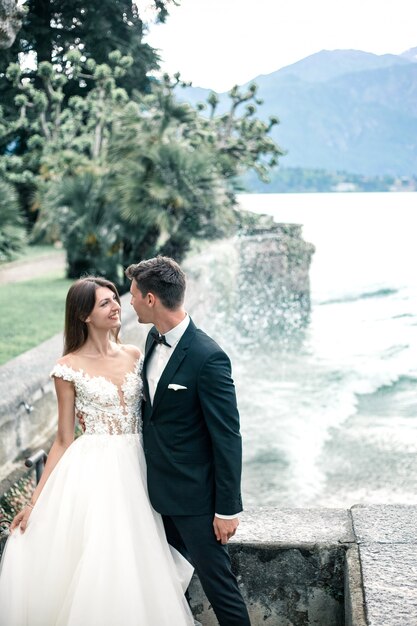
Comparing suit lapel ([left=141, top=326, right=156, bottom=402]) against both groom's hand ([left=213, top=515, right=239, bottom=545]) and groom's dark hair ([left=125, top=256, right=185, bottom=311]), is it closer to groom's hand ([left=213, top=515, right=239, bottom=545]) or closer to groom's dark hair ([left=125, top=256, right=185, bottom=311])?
groom's dark hair ([left=125, top=256, right=185, bottom=311])

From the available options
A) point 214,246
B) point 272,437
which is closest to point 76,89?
point 214,246

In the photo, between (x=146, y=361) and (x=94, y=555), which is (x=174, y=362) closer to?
(x=146, y=361)

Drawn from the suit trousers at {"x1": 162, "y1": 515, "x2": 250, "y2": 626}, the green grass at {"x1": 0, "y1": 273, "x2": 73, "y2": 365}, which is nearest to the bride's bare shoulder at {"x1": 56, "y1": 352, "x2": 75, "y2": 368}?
the suit trousers at {"x1": 162, "y1": 515, "x2": 250, "y2": 626}

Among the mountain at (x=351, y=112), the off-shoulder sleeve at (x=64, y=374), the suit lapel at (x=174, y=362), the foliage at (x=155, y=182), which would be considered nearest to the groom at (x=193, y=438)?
the suit lapel at (x=174, y=362)

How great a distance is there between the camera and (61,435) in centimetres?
257

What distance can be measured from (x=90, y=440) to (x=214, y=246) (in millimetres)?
15273

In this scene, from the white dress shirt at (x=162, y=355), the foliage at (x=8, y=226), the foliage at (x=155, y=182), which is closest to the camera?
the white dress shirt at (x=162, y=355)

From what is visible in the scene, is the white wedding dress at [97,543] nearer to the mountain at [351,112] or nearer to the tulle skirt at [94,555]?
the tulle skirt at [94,555]

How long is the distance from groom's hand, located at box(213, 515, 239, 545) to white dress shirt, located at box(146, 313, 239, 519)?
0.04ft

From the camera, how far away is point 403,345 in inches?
938

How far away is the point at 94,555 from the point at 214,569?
0.34 meters

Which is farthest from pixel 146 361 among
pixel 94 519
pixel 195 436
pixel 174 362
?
pixel 94 519

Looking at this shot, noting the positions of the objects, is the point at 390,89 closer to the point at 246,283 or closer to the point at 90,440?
the point at 246,283

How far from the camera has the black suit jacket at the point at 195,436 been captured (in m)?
2.32
